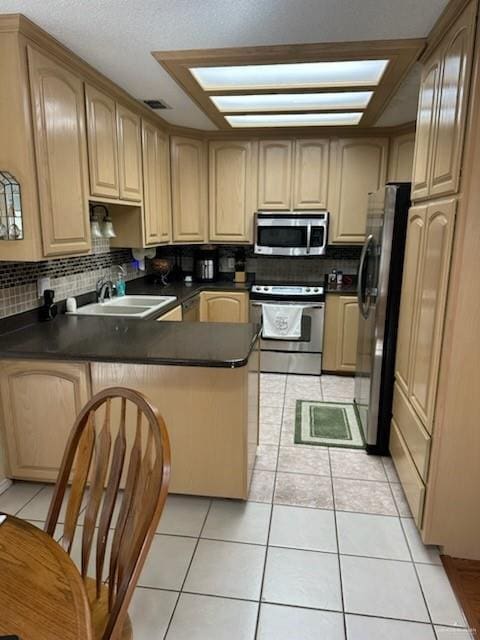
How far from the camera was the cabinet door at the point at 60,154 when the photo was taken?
6.42ft

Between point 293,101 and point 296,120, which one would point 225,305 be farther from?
point 293,101

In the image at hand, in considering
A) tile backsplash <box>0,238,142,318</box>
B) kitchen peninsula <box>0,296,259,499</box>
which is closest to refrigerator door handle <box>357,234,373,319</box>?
kitchen peninsula <box>0,296,259,499</box>

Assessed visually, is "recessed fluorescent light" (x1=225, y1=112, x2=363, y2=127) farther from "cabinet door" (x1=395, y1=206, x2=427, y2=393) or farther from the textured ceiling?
"cabinet door" (x1=395, y1=206, x2=427, y2=393)

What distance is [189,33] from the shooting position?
1.95 m

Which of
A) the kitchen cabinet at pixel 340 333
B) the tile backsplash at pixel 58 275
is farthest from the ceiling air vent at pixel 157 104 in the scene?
the kitchen cabinet at pixel 340 333

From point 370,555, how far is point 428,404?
72cm

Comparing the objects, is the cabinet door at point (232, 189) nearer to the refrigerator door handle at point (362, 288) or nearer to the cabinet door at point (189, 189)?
the cabinet door at point (189, 189)

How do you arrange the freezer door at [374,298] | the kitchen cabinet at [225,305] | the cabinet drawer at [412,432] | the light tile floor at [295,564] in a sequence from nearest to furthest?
the light tile floor at [295,564] < the cabinet drawer at [412,432] < the freezer door at [374,298] < the kitchen cabinet at [225,305]

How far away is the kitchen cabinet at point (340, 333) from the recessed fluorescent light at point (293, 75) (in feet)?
6.20

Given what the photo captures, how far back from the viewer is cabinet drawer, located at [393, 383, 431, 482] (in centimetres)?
186

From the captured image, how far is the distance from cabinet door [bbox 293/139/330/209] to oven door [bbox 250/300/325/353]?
38.2 inches

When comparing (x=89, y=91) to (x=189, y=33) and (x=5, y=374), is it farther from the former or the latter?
(x=5, y=374)

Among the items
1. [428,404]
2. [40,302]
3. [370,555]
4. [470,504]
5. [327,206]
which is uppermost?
[327,206]

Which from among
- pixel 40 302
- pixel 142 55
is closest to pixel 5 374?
pixel 40 302
